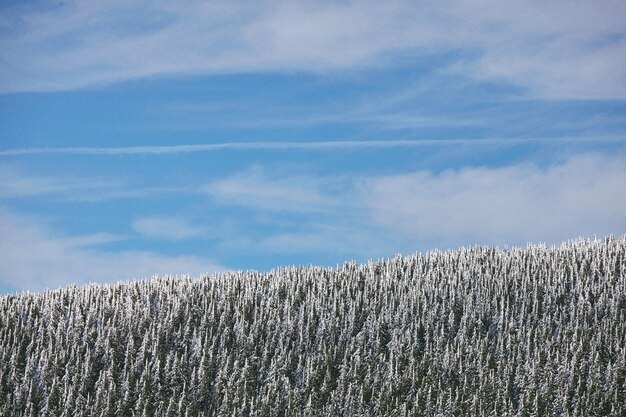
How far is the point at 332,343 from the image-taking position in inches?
728

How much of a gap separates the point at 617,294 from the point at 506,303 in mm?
2847

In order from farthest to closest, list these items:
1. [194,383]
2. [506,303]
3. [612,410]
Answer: [506,303] < [194,383] < [612,410]

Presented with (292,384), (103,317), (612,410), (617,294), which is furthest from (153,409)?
(617,294)

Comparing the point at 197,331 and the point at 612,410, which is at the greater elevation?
the point at 197,331

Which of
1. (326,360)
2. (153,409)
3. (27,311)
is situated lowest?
(153,409)

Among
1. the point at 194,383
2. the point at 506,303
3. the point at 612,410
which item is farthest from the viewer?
the point at 506,303

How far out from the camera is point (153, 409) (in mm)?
16328

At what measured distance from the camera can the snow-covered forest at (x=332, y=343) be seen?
643 inches

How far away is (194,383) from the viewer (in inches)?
669

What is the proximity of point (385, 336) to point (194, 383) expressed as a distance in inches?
174

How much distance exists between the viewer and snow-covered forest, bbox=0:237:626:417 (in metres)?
16.3

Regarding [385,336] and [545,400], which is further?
[385,336]

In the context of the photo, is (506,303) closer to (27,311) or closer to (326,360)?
(326,360)

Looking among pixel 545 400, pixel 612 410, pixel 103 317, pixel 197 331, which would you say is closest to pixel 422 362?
pixel 545 400
